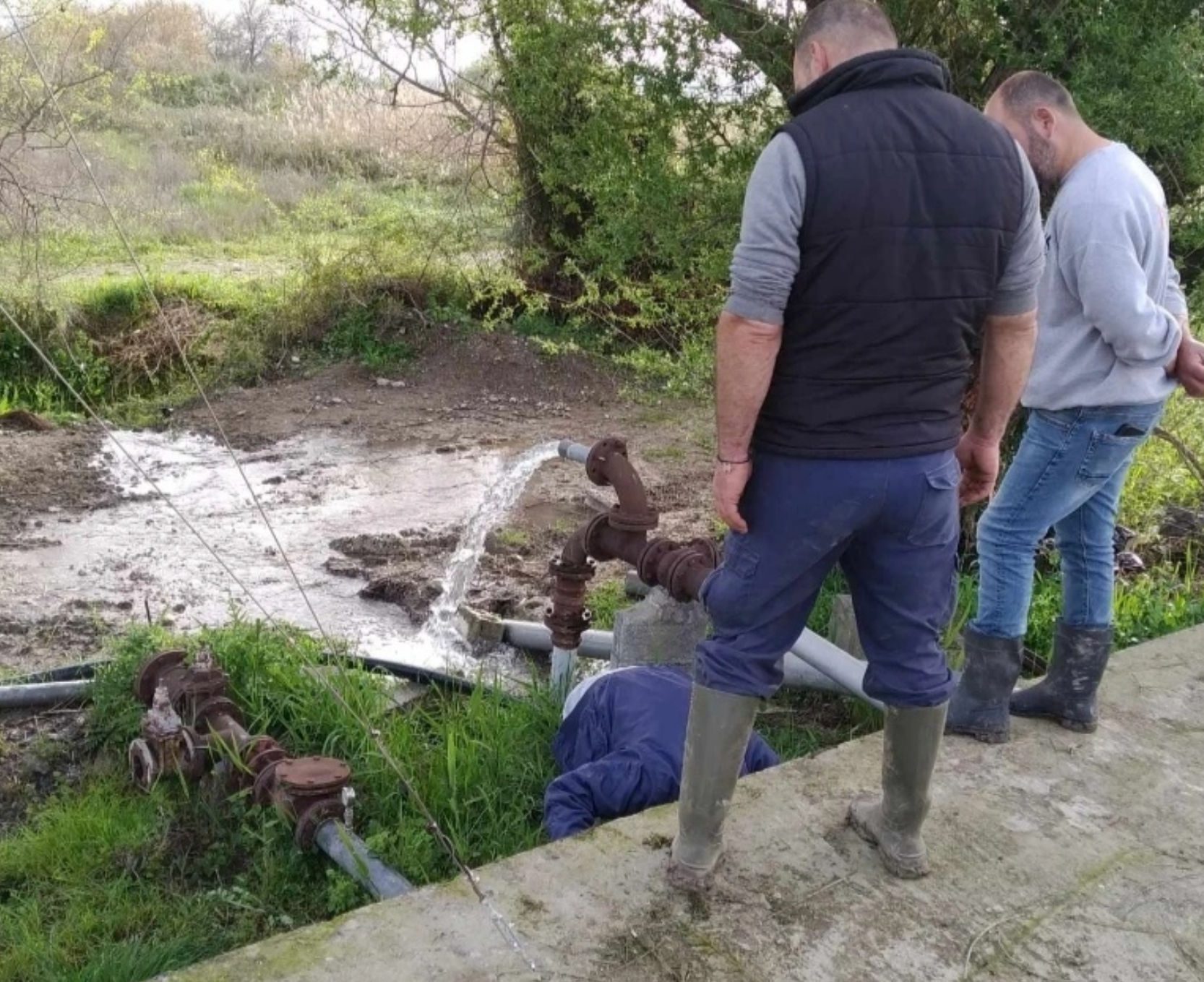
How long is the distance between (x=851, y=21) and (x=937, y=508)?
107 centimetres

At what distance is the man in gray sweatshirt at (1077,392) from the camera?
321 centimetres

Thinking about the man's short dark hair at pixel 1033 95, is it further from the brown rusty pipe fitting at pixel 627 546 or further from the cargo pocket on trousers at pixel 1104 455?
the brown rusty pipe fitting at pixel 627 546

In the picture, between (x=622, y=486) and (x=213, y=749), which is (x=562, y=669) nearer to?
(x=622, y=486)

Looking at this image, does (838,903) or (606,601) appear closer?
(838,903)

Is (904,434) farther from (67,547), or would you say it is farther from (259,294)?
(259,294)

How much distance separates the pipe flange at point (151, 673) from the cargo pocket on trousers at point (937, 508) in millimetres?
2863

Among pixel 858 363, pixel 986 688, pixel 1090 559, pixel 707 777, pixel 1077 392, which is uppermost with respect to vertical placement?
pixel 858 363

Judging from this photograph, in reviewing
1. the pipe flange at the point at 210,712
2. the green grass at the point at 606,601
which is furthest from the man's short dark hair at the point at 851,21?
the green grass at the point at 606,601

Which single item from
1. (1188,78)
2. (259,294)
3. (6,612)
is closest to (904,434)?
(1188,78)

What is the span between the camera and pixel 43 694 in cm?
468

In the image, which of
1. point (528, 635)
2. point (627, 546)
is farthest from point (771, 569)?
point (528, 635)

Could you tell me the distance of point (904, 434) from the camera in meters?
2.56

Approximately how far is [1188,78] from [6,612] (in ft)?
19.6

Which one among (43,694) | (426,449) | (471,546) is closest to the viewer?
(43,694)
